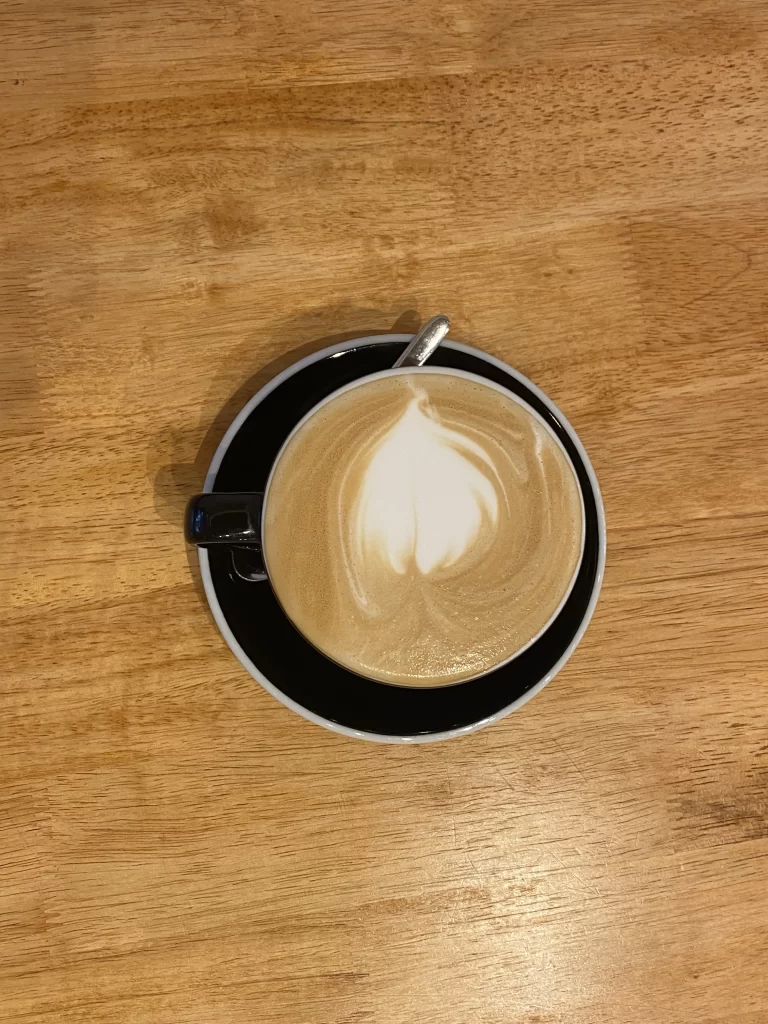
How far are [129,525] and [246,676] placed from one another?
19 centimetres

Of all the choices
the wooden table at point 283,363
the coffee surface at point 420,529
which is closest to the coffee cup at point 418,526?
the coffee surface at point 420,529

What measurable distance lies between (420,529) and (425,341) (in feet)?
0.62

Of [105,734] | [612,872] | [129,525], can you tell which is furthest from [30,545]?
[612,872]

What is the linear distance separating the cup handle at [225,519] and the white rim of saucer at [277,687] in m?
0.04

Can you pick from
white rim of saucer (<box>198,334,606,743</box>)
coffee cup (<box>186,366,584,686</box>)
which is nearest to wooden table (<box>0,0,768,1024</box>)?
white rim of saucer (<box>198,334,606,743</box>)

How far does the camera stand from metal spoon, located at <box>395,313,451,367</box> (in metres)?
0.72

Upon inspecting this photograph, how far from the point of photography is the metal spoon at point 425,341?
0.72 meters

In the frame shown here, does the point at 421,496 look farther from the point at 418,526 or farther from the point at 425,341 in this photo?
the point at 425,341

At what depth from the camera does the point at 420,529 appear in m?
0.64

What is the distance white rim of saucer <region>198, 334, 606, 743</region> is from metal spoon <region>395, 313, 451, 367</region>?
0.08 feet

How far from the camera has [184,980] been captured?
0.74 metres

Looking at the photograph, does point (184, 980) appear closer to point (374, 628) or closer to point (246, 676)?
point (246, 676)

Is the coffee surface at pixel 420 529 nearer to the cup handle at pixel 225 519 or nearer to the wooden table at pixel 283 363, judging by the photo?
the cup handle at pixel 225 519

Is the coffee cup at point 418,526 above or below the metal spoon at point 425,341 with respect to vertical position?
below
